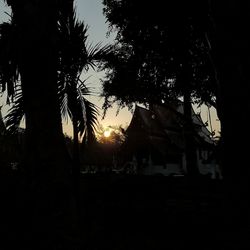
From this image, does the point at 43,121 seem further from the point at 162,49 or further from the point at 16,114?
the point at 162,49

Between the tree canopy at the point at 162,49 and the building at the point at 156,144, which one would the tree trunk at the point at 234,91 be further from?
the building at the point at 156,144

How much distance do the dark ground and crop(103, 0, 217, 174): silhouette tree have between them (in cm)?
643

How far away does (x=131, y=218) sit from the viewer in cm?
657

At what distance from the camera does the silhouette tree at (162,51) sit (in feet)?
43.5

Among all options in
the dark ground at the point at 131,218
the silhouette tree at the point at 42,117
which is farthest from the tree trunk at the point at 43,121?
the dark ground at the point at 131,218

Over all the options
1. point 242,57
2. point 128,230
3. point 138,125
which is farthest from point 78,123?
point 138,125

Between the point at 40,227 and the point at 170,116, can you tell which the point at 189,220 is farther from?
the point at 170,116

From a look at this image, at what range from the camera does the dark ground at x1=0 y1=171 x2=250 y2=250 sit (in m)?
4.47

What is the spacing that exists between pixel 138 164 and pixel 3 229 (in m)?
28.7

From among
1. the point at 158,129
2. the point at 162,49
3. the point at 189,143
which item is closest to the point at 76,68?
the point at 162,49

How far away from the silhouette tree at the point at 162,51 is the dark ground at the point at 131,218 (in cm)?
643

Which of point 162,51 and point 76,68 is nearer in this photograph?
point 76,68

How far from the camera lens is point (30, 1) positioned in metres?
4.62

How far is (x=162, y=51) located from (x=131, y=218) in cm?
956
